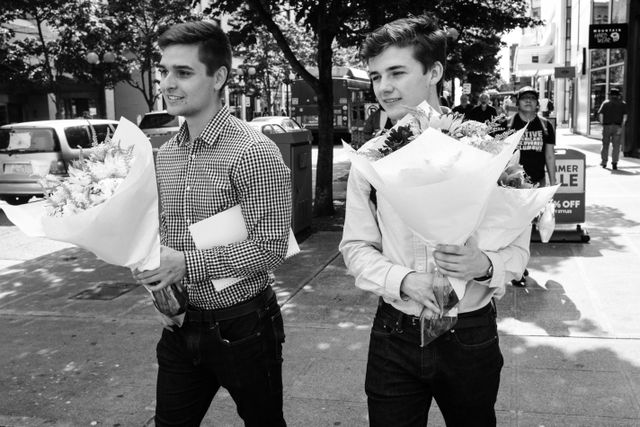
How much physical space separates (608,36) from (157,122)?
1246 centimetres

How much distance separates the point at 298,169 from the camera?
912 centimetres

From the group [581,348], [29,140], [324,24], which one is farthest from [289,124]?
[581,348]

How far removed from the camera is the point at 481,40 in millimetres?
24953

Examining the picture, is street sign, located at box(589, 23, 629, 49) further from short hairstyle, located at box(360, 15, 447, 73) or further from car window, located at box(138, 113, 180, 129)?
short hairstyle, located at box(360, 15, 447, 73)

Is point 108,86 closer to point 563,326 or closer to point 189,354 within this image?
point 563,326

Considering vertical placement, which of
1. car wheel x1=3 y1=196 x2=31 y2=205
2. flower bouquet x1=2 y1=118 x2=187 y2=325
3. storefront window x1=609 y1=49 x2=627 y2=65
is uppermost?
storefront window x1=609 y1=49 x2=627 y2=65

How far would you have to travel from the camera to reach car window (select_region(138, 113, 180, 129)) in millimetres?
19875

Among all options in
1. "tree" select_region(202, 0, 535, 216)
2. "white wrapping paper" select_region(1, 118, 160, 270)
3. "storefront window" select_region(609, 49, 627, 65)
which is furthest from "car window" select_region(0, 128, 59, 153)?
"storefront window" select_region(609, 49, 627, 65)

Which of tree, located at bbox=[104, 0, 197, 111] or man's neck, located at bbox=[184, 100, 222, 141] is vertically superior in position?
tree, located at bbox=[104, 0, 197, 111]

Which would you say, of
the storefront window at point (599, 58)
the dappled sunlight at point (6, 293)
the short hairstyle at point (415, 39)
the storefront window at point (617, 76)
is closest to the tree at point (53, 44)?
the dappled sunlight at point (6, 293)

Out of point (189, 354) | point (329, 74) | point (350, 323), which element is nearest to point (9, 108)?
point (329, 74)

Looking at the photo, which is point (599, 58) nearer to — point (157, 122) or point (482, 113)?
point (482, 113)

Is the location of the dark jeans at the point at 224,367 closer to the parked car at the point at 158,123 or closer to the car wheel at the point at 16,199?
the car wheel at the point at 16,199

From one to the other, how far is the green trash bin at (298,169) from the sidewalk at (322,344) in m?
0.97
